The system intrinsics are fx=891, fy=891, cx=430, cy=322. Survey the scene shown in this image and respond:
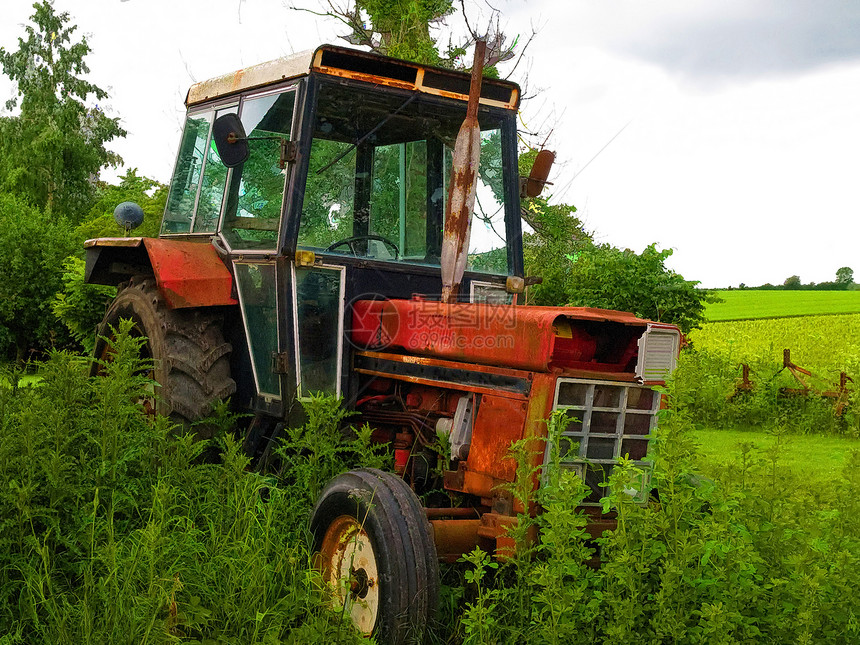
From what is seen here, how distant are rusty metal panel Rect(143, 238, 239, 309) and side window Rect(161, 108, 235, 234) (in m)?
0.28

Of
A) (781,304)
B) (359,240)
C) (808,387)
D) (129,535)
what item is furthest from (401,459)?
(781,304)

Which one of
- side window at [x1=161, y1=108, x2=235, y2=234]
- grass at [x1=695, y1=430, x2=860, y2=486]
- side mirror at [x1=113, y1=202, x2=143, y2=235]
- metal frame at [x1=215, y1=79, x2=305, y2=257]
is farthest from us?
grass at [x1=695, y1=430, x2=860, y2=486]

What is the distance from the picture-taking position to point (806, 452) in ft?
30.7

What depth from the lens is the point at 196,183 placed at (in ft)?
17.9

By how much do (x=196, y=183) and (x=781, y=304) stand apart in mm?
31707

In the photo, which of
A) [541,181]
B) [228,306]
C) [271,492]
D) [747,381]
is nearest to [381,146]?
[541,181]

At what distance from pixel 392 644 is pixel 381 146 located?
2.69m

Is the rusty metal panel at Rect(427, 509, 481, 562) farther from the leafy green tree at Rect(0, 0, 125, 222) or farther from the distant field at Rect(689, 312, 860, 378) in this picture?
the leafy green tree at Rect(0, 0, 125, 222)

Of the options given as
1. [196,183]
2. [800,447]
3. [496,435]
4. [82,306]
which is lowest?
[800,447]

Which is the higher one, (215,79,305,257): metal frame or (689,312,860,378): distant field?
(215,79,305,257): metal frame

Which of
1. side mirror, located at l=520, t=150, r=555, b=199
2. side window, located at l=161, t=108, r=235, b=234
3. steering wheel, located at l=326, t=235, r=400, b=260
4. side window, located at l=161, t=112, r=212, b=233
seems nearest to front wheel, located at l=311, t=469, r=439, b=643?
steering wheel, located at l=326, t=235, r=400, b=260

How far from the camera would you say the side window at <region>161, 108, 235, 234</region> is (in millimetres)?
5223

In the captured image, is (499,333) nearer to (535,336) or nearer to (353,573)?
(535,336)

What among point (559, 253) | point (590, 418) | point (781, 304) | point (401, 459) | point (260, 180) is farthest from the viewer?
point (781, 304)
